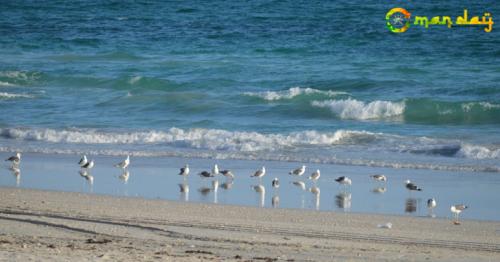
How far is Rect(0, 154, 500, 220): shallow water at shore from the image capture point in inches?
536

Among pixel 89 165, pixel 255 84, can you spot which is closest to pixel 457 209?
pixel 89 165

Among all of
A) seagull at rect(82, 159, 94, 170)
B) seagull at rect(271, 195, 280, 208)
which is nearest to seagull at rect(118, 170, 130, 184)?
seagull at rect(82, 159, 94, 170)

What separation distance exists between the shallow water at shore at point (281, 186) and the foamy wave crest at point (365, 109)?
21.9 ft

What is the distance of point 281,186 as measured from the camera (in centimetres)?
1508

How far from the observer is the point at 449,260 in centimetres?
987

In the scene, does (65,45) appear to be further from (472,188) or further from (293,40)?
(472,188)

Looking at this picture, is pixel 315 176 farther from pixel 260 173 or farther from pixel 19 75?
pixel 19 75

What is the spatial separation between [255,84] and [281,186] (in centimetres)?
1335

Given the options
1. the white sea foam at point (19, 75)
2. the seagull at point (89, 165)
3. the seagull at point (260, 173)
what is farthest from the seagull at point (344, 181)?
the white sea foam at point (19, 75)

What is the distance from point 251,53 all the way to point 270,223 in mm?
22324

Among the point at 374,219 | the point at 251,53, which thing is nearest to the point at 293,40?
the point at 251,53

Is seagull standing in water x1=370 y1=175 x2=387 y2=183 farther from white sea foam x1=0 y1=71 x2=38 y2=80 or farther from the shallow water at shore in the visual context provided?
white sea foam x1=0 y1=71 x2=38 y2=80

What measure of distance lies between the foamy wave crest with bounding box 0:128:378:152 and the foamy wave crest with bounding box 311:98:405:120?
334 cm

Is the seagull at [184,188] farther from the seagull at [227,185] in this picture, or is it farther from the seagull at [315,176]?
the seagull at [315,176]
